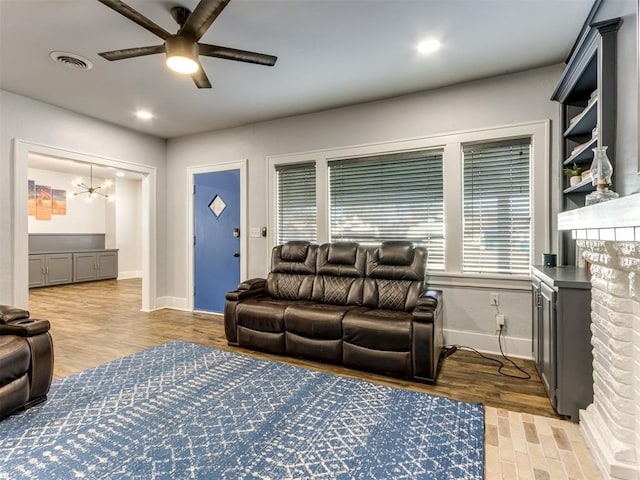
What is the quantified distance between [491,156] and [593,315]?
6.19 feet

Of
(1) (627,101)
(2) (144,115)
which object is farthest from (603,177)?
(2) (144,115)

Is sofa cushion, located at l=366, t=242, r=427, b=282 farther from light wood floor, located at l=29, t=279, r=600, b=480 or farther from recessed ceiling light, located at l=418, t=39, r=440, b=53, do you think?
recessed ceiling light, located at l=418, t=39, r=440, b=53

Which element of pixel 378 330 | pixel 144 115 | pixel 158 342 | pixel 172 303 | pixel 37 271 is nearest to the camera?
pixel 378 330

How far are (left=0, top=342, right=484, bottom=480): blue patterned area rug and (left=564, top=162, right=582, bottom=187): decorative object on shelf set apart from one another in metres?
1.89

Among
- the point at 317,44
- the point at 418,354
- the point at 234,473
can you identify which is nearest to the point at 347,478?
the point at 234,473

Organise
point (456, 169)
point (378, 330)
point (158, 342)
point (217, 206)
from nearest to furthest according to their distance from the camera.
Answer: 1. point (378, 330)
2. point (456, 169)
3. point (158, 342)
4. point (217, 206)

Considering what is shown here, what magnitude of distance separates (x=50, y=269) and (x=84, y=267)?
0.72 metres

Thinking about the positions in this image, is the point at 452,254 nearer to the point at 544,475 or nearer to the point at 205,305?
the point at 544,475

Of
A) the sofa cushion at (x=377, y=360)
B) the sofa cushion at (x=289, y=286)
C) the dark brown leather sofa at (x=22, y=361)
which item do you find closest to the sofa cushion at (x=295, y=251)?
the sofa cushion at (x=289, y=286)

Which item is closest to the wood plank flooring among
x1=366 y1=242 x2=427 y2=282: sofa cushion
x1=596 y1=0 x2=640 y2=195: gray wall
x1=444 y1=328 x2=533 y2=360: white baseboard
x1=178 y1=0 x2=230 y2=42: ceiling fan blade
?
x1=444 y1=328 x2=533 y2=360: white baseboard

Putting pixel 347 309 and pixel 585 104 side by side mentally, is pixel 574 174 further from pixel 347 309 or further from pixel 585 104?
pixel 347 309

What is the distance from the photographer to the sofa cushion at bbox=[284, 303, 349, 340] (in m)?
2.89

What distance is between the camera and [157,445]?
1.75 metres

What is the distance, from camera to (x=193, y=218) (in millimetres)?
5066
